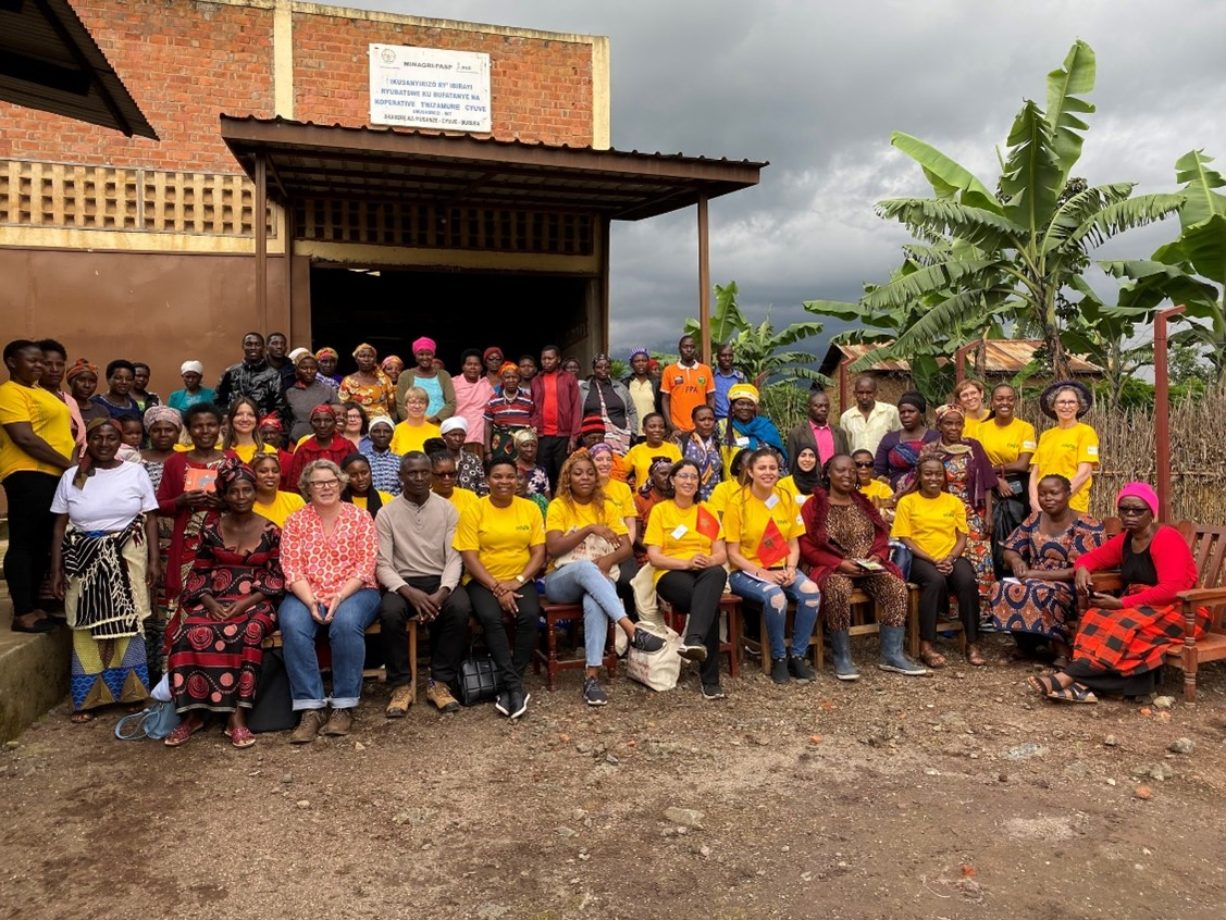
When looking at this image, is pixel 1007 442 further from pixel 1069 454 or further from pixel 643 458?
pixel 643 458

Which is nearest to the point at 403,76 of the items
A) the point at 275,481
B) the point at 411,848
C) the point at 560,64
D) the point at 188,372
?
the point at 560,64

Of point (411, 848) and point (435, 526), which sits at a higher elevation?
point (435, 526)

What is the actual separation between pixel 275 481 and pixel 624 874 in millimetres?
3035

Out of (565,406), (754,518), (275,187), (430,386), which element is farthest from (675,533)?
(275,187)

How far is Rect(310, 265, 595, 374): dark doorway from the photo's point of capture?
45.9 ft

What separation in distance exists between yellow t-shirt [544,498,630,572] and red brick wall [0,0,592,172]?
644 centimetres

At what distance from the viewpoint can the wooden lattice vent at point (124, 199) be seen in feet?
29.9

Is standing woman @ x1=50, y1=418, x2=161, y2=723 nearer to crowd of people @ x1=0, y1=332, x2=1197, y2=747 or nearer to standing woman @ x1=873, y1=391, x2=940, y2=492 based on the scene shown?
crowd of people @ x1=0, y1=332, x2=1197, y2=747

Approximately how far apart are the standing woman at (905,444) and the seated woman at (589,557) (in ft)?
7.41

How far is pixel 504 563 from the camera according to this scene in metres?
5.39

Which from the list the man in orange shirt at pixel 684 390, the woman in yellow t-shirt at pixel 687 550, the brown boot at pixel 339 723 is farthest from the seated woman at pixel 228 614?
the man in orange shirt at pixel 684 390

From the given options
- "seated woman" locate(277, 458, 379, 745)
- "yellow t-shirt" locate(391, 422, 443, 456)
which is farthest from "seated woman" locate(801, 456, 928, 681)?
"yellow t-shirt" locate(391, 422, 443, 456)

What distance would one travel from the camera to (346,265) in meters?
10.1

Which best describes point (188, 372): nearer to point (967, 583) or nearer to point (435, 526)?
point (435, 526)
